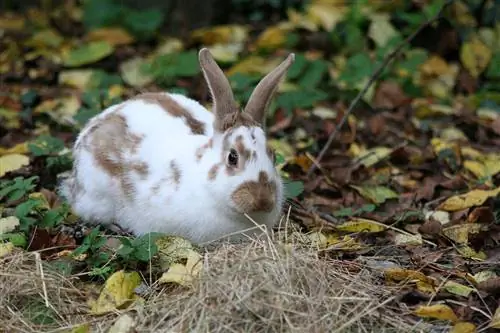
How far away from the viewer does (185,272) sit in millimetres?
3721

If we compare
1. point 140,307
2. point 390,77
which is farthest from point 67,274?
point 390,77

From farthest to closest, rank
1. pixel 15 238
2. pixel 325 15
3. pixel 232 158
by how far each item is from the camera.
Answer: pixel 325 15 < pixel 15 238 < pixel 232 158

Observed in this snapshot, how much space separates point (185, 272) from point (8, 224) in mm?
1006

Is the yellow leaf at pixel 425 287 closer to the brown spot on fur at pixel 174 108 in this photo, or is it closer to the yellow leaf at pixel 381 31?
the brown spot on fur at pixel 174 108

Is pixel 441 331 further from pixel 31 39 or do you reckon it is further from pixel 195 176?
pixel 31 39

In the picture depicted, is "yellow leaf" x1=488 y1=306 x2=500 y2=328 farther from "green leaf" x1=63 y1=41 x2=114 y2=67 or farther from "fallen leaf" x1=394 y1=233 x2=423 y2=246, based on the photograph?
"green leaf" x1=63 y1=41 x2=114 y2=67

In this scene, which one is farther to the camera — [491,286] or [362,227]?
[362,227]

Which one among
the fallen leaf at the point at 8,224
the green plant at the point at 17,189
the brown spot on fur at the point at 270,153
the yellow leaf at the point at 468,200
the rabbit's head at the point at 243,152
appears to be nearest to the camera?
A: the rabbit's head at the point at 243,152

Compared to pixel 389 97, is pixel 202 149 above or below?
above

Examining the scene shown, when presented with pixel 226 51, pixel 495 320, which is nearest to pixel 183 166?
pixel 495 320

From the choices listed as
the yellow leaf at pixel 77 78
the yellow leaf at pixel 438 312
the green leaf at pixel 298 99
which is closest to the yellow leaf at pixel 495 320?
the yellow leaf at pixel 438 312

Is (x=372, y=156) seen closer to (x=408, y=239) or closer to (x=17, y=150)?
(x=408, y=239)

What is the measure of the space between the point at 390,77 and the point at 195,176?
3.17 metres

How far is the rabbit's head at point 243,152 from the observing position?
387cm
